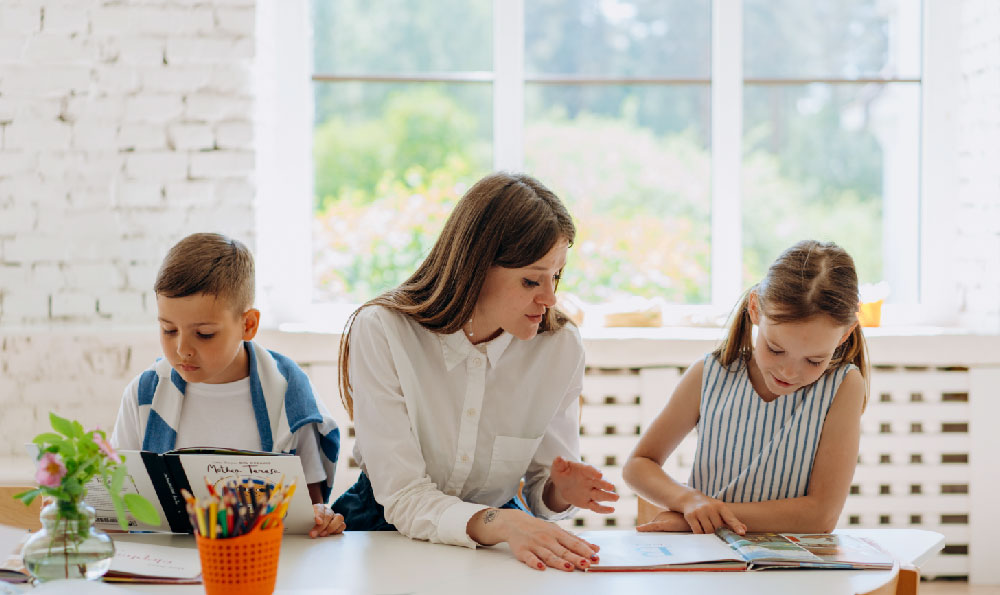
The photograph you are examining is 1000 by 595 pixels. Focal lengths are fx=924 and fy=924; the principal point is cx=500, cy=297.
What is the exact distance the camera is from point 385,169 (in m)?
3.14

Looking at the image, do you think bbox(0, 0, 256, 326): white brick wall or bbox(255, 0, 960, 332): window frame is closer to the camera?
bbox(0, 0, 256, 326): white brick wall

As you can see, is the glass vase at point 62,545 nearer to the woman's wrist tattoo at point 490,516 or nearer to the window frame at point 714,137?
the woman's wrist tattoo at point 490,516

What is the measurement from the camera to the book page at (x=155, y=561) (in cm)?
126

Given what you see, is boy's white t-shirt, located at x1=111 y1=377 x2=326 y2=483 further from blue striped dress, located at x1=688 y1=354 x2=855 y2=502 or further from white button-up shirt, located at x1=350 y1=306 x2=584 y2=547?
blue striped dress, located at x1=688 y1=354 x2=855 y2=502

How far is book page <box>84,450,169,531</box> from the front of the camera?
1.35 m

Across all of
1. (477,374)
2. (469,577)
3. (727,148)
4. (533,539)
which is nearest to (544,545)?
(533,539)

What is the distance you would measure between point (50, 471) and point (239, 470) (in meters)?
0.27

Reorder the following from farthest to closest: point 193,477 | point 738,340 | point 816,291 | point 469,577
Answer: point 738,340
point 816,291
point 193,477
point 469,577

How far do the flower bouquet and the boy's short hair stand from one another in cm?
54

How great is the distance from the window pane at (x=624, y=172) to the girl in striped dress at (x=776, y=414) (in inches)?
52.2

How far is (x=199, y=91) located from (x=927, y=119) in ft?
7.84

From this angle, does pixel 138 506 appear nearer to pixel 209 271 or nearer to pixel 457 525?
pixel 457 525

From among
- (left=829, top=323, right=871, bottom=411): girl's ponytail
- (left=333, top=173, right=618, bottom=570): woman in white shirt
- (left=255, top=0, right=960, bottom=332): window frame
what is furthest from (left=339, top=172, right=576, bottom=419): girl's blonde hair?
(left=255, top=0, right=960, bottom=332): window frame

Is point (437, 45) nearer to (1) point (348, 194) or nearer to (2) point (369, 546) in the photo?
(1) point (348, 194)
